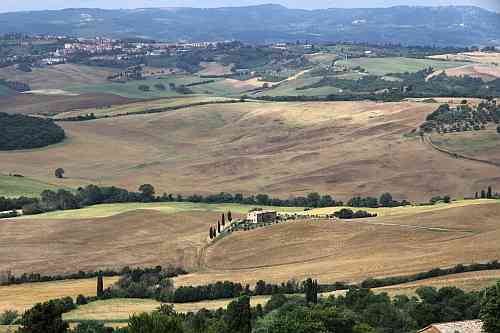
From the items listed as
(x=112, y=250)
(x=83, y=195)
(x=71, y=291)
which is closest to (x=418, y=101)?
(x=83, y=195)

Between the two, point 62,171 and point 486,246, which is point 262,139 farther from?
point 486,246

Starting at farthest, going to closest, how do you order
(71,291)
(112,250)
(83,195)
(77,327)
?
(83,195) → (112,250) → (71,291) → (77,327)

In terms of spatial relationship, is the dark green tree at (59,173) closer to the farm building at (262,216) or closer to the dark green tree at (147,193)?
the dark green tree at (147,193)

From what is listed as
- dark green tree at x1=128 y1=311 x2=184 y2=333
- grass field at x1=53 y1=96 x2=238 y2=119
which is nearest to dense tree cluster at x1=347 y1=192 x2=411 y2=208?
dark green tree at x1=128 y1=311 x2=184 y2=333

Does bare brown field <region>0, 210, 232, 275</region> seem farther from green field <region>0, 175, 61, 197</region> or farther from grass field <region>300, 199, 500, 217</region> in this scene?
green field <region>0, 175, 61, 197</region>

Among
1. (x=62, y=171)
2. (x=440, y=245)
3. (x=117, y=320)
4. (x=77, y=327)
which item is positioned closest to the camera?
(x=77, y=327)
